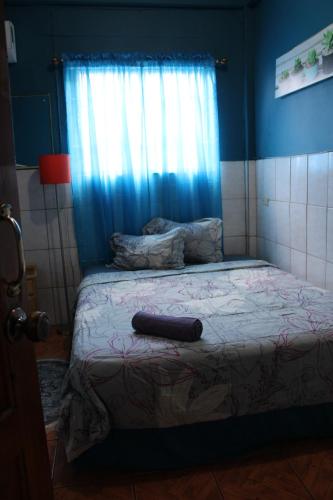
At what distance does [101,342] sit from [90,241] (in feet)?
5.48

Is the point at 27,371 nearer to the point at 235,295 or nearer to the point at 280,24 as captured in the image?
the point at 235,295

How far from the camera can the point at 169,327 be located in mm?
1841

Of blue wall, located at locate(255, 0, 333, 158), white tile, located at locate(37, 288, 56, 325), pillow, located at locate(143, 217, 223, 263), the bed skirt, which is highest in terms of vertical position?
blue wall, located at locate(255, 0, 333, 158)

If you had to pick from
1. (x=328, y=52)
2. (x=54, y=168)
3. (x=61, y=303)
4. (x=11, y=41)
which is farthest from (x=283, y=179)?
(x=11, y=41)

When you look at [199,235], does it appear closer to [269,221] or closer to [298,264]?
[269,221]

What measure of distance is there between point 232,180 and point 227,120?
50 cm

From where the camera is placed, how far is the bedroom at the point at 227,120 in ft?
9.27

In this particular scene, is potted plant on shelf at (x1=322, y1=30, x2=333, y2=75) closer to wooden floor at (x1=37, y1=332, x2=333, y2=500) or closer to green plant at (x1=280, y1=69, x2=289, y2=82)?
green plant at (x1=280, y1=69, x2=289, y2=82)

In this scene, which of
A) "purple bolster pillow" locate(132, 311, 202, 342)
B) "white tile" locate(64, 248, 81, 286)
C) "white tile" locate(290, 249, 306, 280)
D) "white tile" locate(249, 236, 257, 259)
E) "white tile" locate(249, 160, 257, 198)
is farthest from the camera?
"white tile" locate(249, 236, 257, 259)

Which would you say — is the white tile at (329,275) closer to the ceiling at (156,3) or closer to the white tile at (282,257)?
the white tile at (282,257)

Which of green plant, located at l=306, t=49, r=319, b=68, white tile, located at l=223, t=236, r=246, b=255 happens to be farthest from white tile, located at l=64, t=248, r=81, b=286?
green plant, located at l=306, t=49, r=319, b=68

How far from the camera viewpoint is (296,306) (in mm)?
2178

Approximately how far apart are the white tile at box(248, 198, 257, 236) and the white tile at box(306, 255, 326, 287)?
904mm

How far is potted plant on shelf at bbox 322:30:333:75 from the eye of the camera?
235 centimetres
